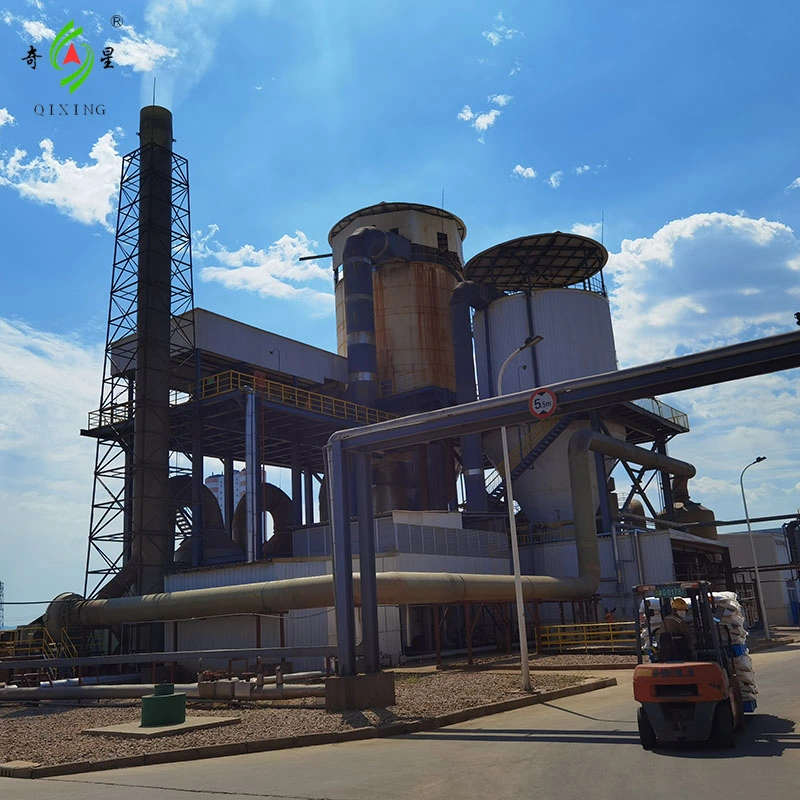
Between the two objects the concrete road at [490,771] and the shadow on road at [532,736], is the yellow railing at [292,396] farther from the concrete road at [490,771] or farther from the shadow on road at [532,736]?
the concrete road at [490,771]

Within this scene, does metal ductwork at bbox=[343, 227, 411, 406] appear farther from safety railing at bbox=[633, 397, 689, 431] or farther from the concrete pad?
the concrete pad

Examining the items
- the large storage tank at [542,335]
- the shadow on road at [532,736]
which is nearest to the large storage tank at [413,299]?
the large storage tank at [542,335]

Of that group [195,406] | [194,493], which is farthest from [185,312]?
[194,493]

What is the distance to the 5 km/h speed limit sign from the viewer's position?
15.6m

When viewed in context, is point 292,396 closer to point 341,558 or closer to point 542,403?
point 341,558

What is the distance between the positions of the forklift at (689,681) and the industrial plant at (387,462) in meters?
14.9

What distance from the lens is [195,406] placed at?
136 ft

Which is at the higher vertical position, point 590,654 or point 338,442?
point 338,442

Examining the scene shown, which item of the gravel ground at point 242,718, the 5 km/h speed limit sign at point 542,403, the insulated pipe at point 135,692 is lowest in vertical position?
the gravel ground at point 242,718

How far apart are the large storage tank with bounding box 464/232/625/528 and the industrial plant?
5.3 inches

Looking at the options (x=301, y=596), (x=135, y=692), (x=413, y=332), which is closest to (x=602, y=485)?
(x=413, y=332)

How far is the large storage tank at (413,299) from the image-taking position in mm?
52375

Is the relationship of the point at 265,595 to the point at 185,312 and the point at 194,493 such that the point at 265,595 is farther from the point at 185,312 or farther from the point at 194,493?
the point at 185,312

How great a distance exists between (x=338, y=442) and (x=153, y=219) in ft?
93.6
